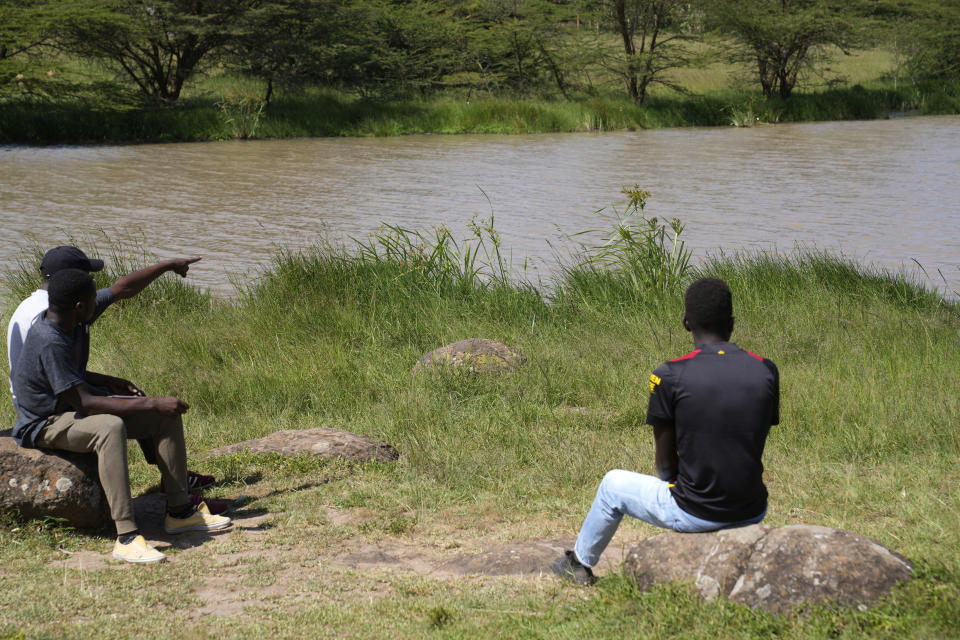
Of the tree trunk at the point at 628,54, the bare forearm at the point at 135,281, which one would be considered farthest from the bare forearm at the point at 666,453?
the tree trunk at the point at 628,54

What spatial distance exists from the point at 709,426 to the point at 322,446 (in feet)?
10.4

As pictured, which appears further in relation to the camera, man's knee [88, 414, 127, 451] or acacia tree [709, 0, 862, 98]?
acacia tree [709, 0, 862, 98]

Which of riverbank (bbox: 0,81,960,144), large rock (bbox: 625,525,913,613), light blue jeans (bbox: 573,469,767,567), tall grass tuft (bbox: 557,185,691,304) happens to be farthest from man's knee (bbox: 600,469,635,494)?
riverbank (bbox: 0,81,960,144)

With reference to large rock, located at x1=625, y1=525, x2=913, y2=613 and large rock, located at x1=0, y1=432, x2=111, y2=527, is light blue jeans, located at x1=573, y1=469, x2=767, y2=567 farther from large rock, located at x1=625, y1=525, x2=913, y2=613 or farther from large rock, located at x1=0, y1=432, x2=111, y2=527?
large rock, located at x1=0, y1=432, x2=111, y2=527

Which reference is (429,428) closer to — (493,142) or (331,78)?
(493,142)

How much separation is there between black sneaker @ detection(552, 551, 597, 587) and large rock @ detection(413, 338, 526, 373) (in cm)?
333

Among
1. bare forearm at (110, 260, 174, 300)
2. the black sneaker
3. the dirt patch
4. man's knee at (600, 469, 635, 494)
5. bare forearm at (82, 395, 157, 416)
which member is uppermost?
bare forearm at (110, 260, 174, 300)

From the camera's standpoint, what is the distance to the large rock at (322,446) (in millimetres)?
6184

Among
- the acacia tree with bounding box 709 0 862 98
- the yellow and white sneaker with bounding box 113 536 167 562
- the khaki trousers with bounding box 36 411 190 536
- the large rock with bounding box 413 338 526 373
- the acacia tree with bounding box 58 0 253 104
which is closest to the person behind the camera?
the yellow and white sneaker with bounding box 113 536 167 562

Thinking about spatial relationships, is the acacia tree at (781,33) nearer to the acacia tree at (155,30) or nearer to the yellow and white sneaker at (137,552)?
the acacia tree at (155,30)

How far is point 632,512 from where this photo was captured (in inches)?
157

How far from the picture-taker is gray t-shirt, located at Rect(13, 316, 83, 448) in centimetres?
480

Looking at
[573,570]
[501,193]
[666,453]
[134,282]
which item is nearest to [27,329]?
[134,282]

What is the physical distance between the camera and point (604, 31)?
46.0m
